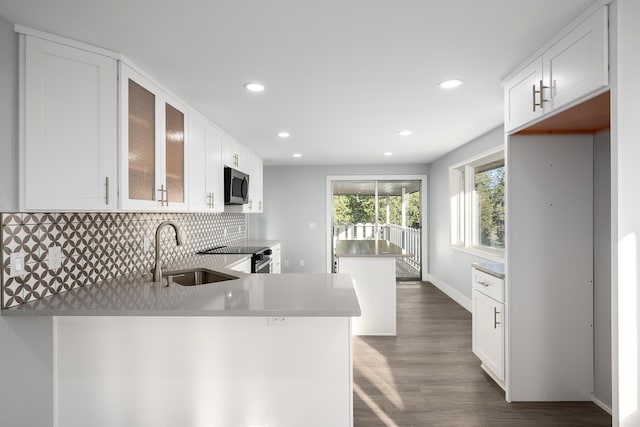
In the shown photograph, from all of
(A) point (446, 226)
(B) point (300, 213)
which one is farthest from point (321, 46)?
(B) point (300, 213)

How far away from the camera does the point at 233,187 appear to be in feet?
12.9

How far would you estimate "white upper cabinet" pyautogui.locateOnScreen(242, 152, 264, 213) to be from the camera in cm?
493

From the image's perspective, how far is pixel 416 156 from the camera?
18.8 ft

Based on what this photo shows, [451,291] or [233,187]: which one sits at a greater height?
[233,187]

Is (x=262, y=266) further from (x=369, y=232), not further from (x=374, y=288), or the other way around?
(x=369, y=232)

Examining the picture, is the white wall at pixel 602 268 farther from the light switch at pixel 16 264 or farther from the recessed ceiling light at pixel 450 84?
the light switch at pixel 16 264

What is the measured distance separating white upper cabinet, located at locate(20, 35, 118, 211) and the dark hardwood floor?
83.9 inches

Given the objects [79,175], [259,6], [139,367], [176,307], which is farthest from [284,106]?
[139,367]

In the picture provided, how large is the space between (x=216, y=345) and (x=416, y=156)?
15.7 ft

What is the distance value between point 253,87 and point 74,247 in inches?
61.2

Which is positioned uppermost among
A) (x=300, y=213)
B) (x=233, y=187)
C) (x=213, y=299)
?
(x=233, y=187)

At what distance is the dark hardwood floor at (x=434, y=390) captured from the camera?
227 cm

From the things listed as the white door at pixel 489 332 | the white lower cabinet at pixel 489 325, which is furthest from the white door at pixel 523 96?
the white door at pixel 489 332

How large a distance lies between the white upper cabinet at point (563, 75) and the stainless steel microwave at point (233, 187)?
2.74 metres
